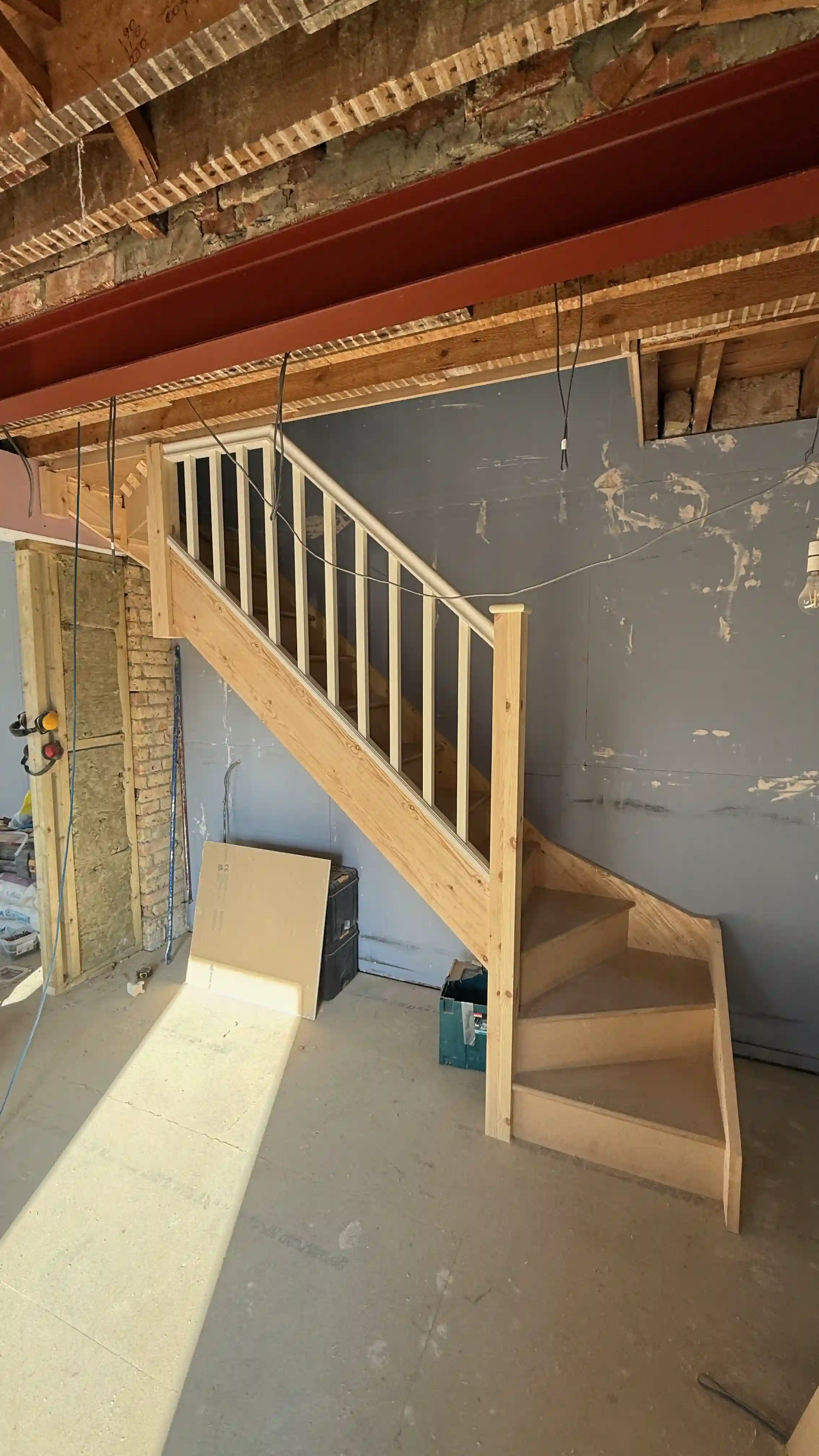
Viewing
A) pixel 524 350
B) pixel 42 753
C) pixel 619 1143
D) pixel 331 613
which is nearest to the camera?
pixel 524 350

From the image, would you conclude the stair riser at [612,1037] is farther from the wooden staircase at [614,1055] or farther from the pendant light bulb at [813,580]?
the pendant light bulb at [813,580]

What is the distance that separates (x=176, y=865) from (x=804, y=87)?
404 centimetres

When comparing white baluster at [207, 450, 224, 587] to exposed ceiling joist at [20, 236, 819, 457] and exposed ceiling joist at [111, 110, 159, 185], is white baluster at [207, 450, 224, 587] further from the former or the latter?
exposed ceiling joist at [111, 110, 159, 185]

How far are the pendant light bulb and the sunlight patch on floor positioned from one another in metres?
2.52

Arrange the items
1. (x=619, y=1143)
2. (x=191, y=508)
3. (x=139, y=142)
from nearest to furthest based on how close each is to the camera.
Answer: (x=139, y=142) → (x=619, y=1143) → (x=191, y=508)

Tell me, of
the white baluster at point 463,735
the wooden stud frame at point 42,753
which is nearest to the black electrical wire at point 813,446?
the white baluster at point 463,735

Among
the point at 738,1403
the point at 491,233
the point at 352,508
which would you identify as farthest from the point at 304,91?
the point at 738,1403

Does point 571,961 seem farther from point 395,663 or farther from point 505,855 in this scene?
A: point 395,663

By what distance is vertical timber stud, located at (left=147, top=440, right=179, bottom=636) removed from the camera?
261 cm

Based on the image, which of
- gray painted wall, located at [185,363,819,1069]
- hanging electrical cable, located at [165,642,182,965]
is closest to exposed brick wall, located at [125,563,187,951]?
hanging electrical cable, located at [165,642,182,965]

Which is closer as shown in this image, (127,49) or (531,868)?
(127,49)

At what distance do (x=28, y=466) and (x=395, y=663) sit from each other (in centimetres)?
206

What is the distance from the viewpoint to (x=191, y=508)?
8.52ft

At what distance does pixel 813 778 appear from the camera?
2439 mm
